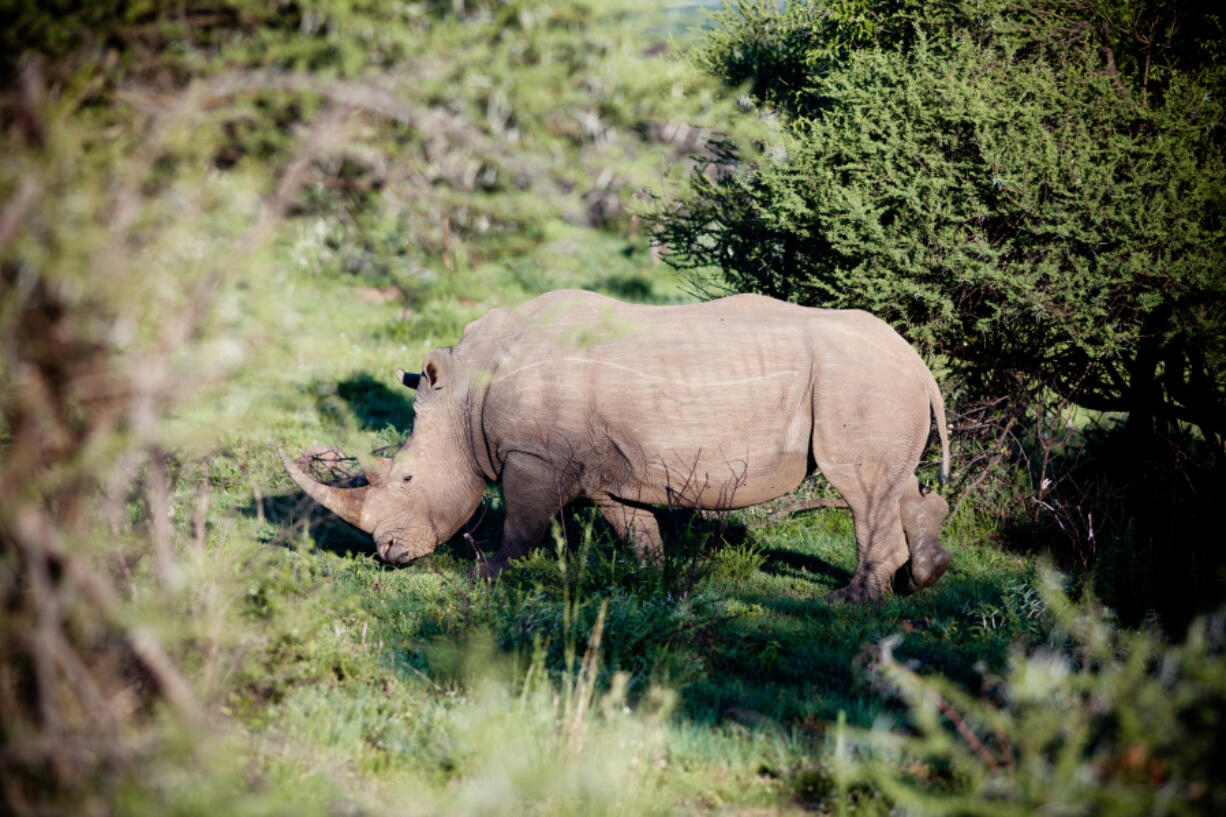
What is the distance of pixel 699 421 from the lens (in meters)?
6.02

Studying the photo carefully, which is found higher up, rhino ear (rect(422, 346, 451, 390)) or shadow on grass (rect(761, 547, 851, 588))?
rhino ear (rect(422, 346, 451, 390))

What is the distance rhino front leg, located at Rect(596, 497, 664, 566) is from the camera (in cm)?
648

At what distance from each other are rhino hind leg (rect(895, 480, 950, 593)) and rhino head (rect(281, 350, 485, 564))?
2936 mm

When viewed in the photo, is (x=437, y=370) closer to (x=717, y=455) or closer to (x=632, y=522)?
(x=632, y=522)

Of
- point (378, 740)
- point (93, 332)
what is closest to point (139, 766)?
point (93, 332)

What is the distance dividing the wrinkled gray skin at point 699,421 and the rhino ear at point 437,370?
25 centimetres

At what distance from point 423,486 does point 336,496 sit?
1.89 ft

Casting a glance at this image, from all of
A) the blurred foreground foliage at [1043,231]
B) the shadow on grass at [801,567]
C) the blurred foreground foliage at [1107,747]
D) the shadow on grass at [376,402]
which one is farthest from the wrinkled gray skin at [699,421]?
the shadow on grass at [376,402]

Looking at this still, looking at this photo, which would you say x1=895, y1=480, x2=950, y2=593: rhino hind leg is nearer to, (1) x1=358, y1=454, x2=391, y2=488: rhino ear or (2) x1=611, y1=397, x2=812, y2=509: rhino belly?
(2) x1=611, y1=397, x2=812, y2=509: rhino belly

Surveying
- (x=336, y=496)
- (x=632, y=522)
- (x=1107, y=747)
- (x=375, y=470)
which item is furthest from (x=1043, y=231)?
(x=336, y=496)

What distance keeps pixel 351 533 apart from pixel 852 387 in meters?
3.97

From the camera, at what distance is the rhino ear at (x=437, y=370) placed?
660 centimetres

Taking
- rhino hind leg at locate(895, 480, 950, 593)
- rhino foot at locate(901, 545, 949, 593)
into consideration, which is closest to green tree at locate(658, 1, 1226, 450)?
rhino hind leg at locate(895, 480, 950, 593)

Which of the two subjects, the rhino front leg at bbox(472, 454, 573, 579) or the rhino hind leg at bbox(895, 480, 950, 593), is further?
the rhino hind leg at bbox(895, 480, 950, 593)
